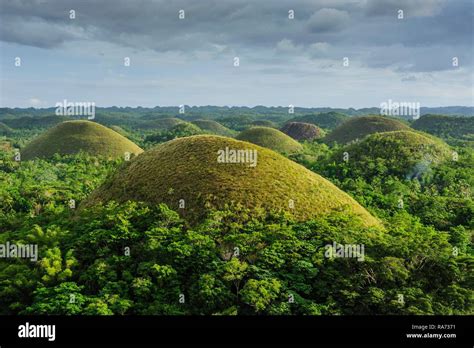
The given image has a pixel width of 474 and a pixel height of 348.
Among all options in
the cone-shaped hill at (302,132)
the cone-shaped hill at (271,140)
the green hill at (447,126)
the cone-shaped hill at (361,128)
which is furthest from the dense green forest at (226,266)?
the green hill at (447,126)

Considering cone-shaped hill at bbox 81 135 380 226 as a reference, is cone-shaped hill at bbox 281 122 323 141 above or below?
above

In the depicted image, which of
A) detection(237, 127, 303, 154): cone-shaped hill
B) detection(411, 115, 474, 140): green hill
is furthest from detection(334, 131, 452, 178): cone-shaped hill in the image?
detection(411, 115, 474, 140): green hill

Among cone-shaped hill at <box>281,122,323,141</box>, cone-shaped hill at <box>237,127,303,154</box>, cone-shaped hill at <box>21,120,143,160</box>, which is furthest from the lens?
cone-shaped hill at <box>281,122,323,141</box>

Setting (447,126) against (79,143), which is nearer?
(79,143)

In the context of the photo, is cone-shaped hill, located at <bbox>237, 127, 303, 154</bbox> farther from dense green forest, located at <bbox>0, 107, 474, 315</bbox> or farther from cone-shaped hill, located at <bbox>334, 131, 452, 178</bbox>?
dense green forest, located at <bbox>0, 107, 474, 315</bbox>

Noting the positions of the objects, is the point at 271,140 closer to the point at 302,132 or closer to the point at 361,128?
the point at 361,128

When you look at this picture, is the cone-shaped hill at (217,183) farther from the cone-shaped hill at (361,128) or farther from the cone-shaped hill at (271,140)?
the cone-shaped hill at (361,128)

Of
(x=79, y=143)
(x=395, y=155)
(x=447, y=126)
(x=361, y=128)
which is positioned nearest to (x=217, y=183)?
(x=395, y=155)
